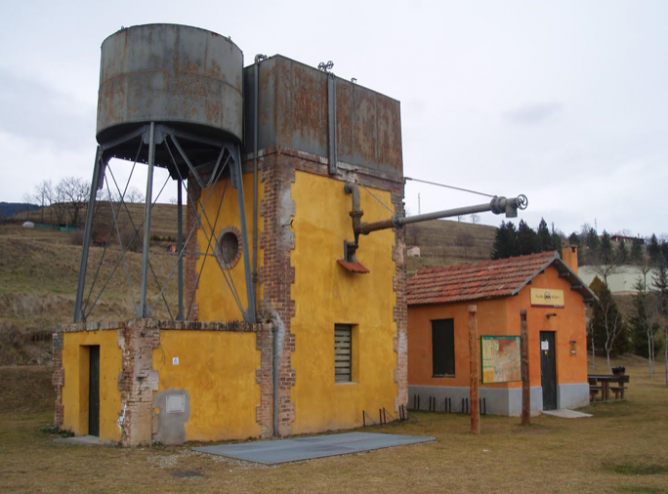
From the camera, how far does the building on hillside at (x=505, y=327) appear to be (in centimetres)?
1936

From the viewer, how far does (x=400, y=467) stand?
10.4m

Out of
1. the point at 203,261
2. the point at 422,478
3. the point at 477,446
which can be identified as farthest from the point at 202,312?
the point at 422,478

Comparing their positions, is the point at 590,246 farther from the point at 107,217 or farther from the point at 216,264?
the point at 216,264

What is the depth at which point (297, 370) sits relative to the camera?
48.9 ft

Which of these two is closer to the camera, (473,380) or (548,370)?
(473,380)

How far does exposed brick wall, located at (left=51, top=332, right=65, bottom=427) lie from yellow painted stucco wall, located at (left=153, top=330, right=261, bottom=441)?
12.8 feet

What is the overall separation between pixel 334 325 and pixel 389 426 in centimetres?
275

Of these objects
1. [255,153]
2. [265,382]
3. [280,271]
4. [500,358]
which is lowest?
[265,382]

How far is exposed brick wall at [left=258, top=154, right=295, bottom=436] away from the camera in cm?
1453

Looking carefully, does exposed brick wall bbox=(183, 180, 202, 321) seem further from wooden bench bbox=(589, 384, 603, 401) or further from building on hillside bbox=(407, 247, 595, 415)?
wooden bench bbox=(589, 384, 603, 401)

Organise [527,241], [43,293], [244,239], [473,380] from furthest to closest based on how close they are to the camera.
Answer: [527,241] < [43,293] < [244,239] < [473,380]

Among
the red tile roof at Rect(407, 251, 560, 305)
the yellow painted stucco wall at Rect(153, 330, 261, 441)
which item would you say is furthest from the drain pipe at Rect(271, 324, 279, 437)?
the red tile roof at Rect(407, 251, 560, 305)

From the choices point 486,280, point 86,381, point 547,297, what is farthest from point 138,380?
point 547,297

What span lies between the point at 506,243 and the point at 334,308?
53.8 m
